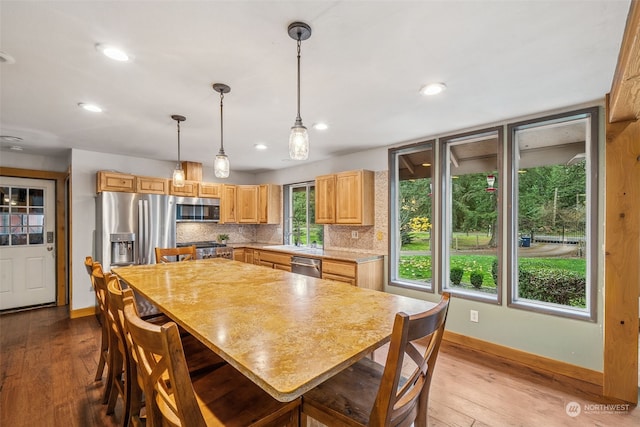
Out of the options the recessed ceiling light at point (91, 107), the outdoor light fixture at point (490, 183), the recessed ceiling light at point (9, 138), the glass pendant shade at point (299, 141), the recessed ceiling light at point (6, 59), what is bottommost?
the outdoor light fixture at point (490, 183)

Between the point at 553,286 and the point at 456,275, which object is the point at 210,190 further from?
the point at 553,286

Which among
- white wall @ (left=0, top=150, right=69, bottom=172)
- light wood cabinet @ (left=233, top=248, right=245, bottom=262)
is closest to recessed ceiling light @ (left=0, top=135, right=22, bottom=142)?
white wall @ (left=0, top=150, right=69, bottom=172)

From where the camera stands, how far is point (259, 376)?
0.82 metres

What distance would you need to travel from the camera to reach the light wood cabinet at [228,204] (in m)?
5.39

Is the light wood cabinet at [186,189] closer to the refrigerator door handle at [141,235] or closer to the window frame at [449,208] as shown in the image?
the refrigerator door handle at [141,235]

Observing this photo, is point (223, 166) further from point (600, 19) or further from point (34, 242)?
point (34, 242)

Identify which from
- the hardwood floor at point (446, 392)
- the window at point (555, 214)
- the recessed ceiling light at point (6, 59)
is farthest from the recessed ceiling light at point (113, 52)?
the window at point (555, 214)

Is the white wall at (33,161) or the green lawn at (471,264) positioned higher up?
the white wall at (33,161)

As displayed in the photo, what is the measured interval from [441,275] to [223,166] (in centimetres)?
272

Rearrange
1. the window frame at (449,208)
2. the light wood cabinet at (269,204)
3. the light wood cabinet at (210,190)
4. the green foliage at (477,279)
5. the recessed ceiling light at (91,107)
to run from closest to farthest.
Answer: the recessed ceiling light at (91,107) → the window frame at (449,208) → the green foliage at (477,279) → the light wood cabinet at (210,190) → the light wood cabinet at (269,204)

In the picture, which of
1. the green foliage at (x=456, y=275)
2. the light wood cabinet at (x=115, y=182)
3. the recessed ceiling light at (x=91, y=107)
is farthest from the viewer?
the light wood cabinet at (x=115, y=182)

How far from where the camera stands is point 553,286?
279cm

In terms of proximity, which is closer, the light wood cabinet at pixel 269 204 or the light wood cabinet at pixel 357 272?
the light wood cabinet at pixel 357 272

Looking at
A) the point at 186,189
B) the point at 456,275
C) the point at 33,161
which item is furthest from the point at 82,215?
the point at 456,275
